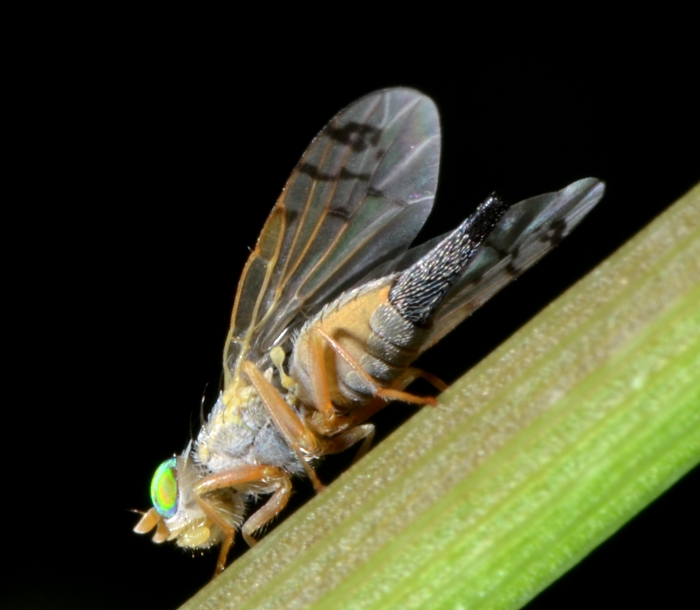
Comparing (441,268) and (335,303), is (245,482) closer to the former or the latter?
(335,303)

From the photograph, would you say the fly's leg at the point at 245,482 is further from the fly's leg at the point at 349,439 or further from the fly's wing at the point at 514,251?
the fly's wing at the point at 514,251


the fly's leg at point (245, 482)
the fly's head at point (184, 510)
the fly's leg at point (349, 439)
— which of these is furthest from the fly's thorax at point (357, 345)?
the fly's head at point (184, 510)

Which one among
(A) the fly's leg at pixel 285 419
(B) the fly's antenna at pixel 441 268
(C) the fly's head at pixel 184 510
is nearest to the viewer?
(B) the fly's antenna at pixel 441 268

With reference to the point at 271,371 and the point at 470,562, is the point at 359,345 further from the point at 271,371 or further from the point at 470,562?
the point at 470,562

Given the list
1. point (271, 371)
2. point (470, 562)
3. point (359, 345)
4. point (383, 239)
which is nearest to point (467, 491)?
point (470, 562)

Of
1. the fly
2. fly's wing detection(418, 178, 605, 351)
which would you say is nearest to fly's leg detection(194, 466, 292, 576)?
the fly

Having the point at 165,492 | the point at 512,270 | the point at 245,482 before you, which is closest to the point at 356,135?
the point at 512,270
